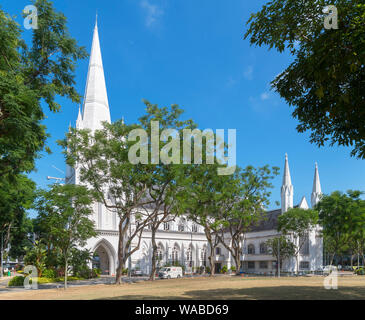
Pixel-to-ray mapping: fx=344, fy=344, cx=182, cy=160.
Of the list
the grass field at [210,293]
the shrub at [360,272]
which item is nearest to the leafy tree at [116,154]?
the grass field at [210,293]

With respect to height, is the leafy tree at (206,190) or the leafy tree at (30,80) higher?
the leafy tree at (30,80)

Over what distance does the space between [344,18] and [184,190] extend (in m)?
23.8

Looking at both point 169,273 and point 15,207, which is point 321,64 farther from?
point 169,273

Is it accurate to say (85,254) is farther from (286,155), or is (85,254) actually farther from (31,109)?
(286,155)

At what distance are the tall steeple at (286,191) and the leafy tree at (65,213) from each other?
4870cm

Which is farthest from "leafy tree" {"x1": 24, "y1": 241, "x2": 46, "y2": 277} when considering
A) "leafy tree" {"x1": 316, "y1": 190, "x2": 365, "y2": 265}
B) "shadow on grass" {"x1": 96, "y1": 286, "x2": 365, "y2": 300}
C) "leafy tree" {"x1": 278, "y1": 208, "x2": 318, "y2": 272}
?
"leafy tree" {"x1": 278, "y1": 208, "x2": 318, "y2": 272}

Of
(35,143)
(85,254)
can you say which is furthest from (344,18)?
(85,254)

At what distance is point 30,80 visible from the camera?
60.5ft

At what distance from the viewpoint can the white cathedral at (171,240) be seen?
55375 mm

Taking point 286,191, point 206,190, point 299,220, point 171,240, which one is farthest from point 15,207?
point 286,191

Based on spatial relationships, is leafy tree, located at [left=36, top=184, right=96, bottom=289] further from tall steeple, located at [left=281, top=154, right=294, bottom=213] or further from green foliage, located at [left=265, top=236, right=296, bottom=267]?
tall steeple, located at [left=281, top=154, right=294, bottom=213]

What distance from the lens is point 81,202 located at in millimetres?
27656

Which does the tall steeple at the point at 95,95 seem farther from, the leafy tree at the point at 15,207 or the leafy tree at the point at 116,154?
the leafy tree at the point at 116,154

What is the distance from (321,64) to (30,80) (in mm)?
15128
